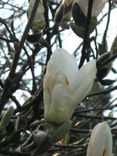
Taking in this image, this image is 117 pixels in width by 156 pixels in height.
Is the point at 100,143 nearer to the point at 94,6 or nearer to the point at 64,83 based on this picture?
the point at 64,83

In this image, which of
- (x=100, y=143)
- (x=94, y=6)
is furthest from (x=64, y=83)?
(x=94, y=6)

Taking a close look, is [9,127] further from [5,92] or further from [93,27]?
[93,27]

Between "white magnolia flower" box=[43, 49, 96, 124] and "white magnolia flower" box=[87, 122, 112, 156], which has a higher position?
"white magnolia flower" box=[43, 49, 96, 124]

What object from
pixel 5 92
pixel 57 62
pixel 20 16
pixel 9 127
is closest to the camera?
pixel 57 62

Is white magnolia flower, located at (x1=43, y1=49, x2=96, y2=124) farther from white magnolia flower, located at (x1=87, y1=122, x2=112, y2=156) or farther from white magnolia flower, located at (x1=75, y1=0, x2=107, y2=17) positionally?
white magnolia flower, located at (x1=75, y1=0, x2=107, y2=17)

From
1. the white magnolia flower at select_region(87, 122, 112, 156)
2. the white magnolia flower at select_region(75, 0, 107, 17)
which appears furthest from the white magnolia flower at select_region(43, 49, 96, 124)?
the white magnolia flower at select_region(75, 0, 107, 17)

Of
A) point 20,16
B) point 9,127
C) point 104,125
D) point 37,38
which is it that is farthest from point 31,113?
point 20,16

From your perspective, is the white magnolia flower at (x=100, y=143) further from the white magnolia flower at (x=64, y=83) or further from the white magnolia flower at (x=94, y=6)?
the white magnolia flower at (x=94, y=6)

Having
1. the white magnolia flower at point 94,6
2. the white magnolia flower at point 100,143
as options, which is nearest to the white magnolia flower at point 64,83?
the white magnolia flower at point 100,143
